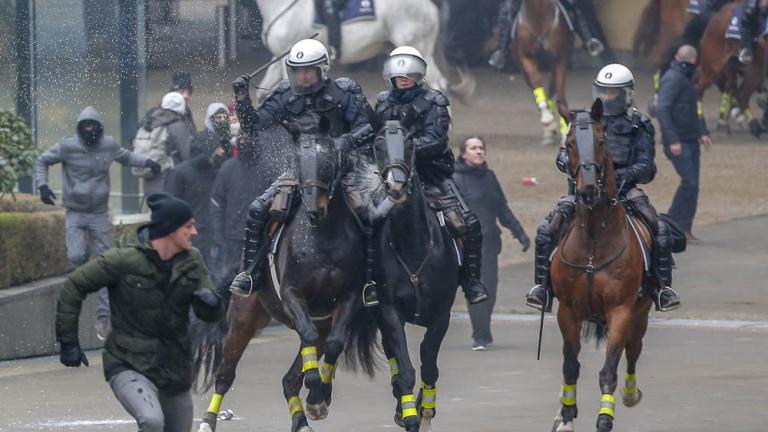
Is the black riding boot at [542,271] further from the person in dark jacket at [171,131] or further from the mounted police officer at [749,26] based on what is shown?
the mounted police officer at [749,26]

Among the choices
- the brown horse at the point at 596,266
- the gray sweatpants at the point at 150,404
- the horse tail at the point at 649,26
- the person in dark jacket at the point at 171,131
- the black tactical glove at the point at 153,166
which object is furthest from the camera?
the horse tail at the point at 649,26

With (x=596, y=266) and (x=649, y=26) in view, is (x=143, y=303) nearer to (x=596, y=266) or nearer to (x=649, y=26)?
(x=596, y=266)

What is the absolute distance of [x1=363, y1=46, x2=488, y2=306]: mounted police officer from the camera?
458 inches

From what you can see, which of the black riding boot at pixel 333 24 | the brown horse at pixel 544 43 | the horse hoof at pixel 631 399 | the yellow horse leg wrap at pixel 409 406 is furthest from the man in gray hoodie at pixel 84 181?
the brown horse at pixel 544 43

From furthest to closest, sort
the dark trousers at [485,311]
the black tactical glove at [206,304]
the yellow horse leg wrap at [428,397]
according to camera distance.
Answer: the dark trousers at [485,311] < the yellow horse leg wrap at [428,397] < the black tactical glove at [206,304]

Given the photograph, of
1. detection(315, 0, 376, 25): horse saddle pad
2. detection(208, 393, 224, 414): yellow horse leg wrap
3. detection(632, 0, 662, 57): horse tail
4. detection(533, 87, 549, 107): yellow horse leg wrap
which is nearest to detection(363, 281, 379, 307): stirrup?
detection(208, 393, 224, 414): yellow horse leg wrap

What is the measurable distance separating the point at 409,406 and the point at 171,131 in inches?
293

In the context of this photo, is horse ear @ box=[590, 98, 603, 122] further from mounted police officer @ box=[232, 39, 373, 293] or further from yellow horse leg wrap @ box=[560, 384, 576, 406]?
yellow horse leg wrap @ box=[560, 384, 576, 406]

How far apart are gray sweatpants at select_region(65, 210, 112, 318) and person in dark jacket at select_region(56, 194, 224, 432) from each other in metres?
6.92

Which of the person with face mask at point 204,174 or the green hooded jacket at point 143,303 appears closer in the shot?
the green hooded jacket at point 143,303

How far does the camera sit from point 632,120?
1175cm

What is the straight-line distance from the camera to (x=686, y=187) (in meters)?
19.6

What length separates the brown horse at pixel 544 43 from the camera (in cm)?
2708

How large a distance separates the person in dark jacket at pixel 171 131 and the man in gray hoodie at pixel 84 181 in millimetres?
1544
